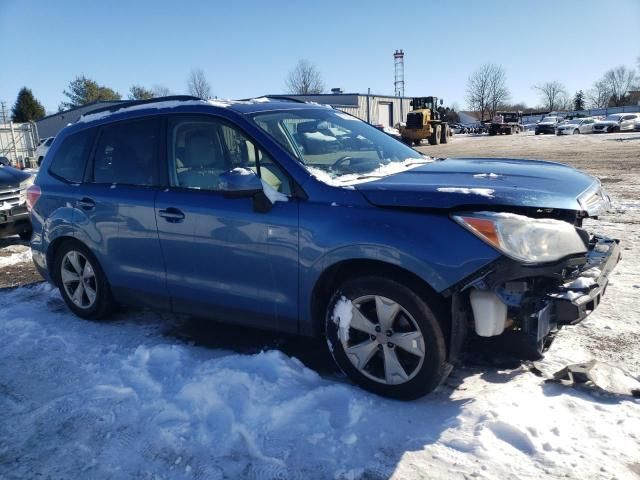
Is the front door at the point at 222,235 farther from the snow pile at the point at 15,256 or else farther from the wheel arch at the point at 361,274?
the snow pile at the point at 15,256

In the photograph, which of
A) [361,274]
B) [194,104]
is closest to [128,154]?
[194,104]

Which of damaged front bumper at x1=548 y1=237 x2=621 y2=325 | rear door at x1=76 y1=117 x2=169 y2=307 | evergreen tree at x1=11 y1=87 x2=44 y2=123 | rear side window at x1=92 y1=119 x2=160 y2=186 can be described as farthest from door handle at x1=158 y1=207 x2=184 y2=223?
evergreen tree at x1=11 y1=87 x2=44 y2=123

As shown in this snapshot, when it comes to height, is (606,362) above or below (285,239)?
below

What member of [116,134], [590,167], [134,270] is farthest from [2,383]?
[590,167]

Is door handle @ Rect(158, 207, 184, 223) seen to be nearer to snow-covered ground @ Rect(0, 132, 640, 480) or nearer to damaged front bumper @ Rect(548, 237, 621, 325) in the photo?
snow-covered ground @ Rect(0, 132, 640, 480)

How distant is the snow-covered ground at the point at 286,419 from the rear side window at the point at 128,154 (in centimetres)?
135

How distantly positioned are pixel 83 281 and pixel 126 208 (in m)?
1.04

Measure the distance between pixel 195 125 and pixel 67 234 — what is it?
1.68 m

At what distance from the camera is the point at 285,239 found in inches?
133

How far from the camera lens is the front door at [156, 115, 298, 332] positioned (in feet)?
11.3

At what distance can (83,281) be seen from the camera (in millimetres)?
4758

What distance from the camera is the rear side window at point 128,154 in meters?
4.14

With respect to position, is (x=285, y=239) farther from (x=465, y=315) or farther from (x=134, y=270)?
(x=134, y=270)

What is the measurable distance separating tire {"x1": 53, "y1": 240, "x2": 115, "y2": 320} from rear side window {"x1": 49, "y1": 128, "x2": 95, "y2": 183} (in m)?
0.61
